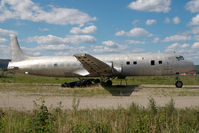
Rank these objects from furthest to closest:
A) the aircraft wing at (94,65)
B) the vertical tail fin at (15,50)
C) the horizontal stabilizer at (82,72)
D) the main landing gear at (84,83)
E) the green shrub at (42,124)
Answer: the vertical tail fin at (15,50) < the horizontal stabilizer at (82,72) < the main landing gear at (84,83) < the aircraft wing at (94,65) < the green shrub at (42,124)

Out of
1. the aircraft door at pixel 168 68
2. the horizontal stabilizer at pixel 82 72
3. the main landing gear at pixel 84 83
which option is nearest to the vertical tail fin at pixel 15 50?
the main landing gear at pixel 84 83

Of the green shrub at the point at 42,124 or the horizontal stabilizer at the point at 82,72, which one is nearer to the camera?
the green shrub at the point at 42,124

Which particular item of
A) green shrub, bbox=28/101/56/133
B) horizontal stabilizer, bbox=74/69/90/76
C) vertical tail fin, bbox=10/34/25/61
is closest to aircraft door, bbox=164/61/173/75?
horizontal stabilizer, bbox=74/69/90/76

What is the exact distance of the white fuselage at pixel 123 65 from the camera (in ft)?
69.2

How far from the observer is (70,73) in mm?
22156

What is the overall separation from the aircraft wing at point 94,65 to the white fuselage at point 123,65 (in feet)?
4.74

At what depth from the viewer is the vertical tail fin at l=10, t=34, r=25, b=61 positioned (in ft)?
77.0

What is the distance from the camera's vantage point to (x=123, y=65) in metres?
21.3

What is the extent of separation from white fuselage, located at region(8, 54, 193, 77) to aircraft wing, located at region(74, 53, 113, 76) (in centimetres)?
144

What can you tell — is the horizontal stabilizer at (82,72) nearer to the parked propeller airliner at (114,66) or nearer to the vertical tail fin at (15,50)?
the parked propeller airliner at (114,66)

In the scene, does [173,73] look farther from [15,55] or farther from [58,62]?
[15,55]

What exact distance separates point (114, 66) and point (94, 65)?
347cm

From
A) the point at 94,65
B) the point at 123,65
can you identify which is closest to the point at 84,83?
the point at 94,65

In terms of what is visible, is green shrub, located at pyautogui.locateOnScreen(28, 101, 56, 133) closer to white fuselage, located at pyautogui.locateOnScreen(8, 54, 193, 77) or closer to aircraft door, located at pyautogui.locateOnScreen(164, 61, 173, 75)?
white fuselage, located at pyautogui.locateOnScreen(8, 54, 193, 77)
